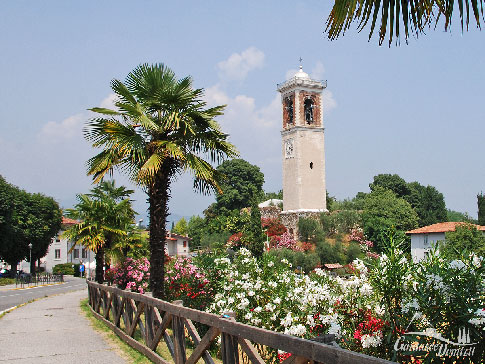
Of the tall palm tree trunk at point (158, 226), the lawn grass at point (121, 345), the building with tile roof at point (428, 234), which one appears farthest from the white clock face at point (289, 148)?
the tall palm tree trunk at point (158, 226)

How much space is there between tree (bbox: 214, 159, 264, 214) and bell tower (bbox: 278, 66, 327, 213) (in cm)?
1499

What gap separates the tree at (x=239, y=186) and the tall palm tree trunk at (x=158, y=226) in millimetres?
67933

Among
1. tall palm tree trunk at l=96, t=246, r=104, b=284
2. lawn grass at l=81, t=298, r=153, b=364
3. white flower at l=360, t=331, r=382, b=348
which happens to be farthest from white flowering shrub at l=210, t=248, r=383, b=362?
tall palm tree trunk at l=96, t=246, r=104, b=284

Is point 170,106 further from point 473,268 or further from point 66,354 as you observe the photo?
point 473,268

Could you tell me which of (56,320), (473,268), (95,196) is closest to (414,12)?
(473,268)

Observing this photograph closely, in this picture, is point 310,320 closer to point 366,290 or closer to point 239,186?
point 366,290

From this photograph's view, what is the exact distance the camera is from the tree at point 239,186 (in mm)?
81250

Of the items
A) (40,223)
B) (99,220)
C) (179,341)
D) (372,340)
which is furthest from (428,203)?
(372,340)

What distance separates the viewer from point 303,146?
2544 inches

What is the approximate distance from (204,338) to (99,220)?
53.5 ft

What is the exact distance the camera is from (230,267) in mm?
11195

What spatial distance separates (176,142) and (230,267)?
2997mm

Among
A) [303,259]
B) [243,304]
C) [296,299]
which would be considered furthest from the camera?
[303,259]

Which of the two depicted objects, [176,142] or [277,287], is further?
[176,142]
